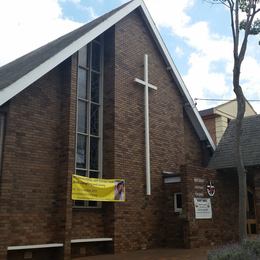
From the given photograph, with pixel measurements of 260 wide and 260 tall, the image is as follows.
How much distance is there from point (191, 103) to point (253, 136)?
112 inches

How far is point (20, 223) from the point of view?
1116 cm

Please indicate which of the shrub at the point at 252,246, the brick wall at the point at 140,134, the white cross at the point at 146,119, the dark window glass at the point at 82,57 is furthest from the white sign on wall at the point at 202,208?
the dark window glass at the point at 82,57

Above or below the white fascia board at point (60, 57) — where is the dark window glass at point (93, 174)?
below

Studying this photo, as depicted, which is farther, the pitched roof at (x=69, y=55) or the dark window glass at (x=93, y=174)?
the dark window glass at (x=93, y=174)

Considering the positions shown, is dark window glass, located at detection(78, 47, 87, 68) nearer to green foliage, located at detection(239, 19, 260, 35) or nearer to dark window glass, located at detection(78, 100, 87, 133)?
dark window glass, located at detection(78, 100, 87, 133)

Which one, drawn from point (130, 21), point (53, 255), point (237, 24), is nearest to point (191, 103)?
point (130, 21)

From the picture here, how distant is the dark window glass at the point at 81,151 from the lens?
43.6ft

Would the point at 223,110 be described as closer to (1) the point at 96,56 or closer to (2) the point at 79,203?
(1) the point at 96,56

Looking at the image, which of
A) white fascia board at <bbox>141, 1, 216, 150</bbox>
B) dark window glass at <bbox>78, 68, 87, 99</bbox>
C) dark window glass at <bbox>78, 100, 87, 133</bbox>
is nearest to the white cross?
white fascia board at <bbox>141, 1, 216, 150</bbox>

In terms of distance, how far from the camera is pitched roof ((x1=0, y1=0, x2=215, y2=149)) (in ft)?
35.9

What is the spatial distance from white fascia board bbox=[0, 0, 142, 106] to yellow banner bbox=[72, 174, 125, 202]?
3020mm

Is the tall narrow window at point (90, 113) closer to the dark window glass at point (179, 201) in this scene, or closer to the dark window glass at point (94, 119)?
the dark window glass at point (94, 119)

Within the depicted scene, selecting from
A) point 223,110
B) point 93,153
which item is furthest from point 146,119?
point 223,110

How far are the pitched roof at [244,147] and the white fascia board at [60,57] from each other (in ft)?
22.4
